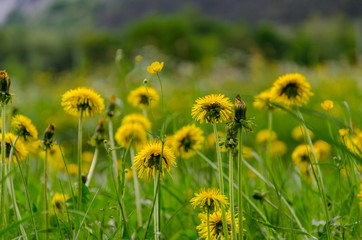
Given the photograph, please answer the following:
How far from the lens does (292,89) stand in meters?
0.79

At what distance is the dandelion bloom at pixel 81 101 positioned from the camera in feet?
2.41

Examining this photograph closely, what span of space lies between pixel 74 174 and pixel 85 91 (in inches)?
41.8

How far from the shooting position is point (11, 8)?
77188mm

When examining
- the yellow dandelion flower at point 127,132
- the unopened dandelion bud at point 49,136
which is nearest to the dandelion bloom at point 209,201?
the unopened dandelion bud at point 49,136

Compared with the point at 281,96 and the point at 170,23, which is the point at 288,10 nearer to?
the point at 170,23

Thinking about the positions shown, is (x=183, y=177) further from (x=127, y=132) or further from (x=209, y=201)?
(x=209, y=201)

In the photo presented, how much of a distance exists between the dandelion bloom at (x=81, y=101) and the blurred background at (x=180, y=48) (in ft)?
0.73

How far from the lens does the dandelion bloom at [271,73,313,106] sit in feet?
2.56

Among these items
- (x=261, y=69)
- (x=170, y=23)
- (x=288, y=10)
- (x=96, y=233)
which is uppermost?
(x=288, y=10)

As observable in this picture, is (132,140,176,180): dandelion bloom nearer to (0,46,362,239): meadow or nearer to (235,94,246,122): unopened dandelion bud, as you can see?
(0,46,362,239): meadow

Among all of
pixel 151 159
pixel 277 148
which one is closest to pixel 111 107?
pixel 151 159

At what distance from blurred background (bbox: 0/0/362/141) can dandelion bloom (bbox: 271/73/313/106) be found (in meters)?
0.20

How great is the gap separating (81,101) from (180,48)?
5.46 m

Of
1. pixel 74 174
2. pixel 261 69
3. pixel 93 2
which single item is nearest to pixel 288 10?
pixel 93 2
